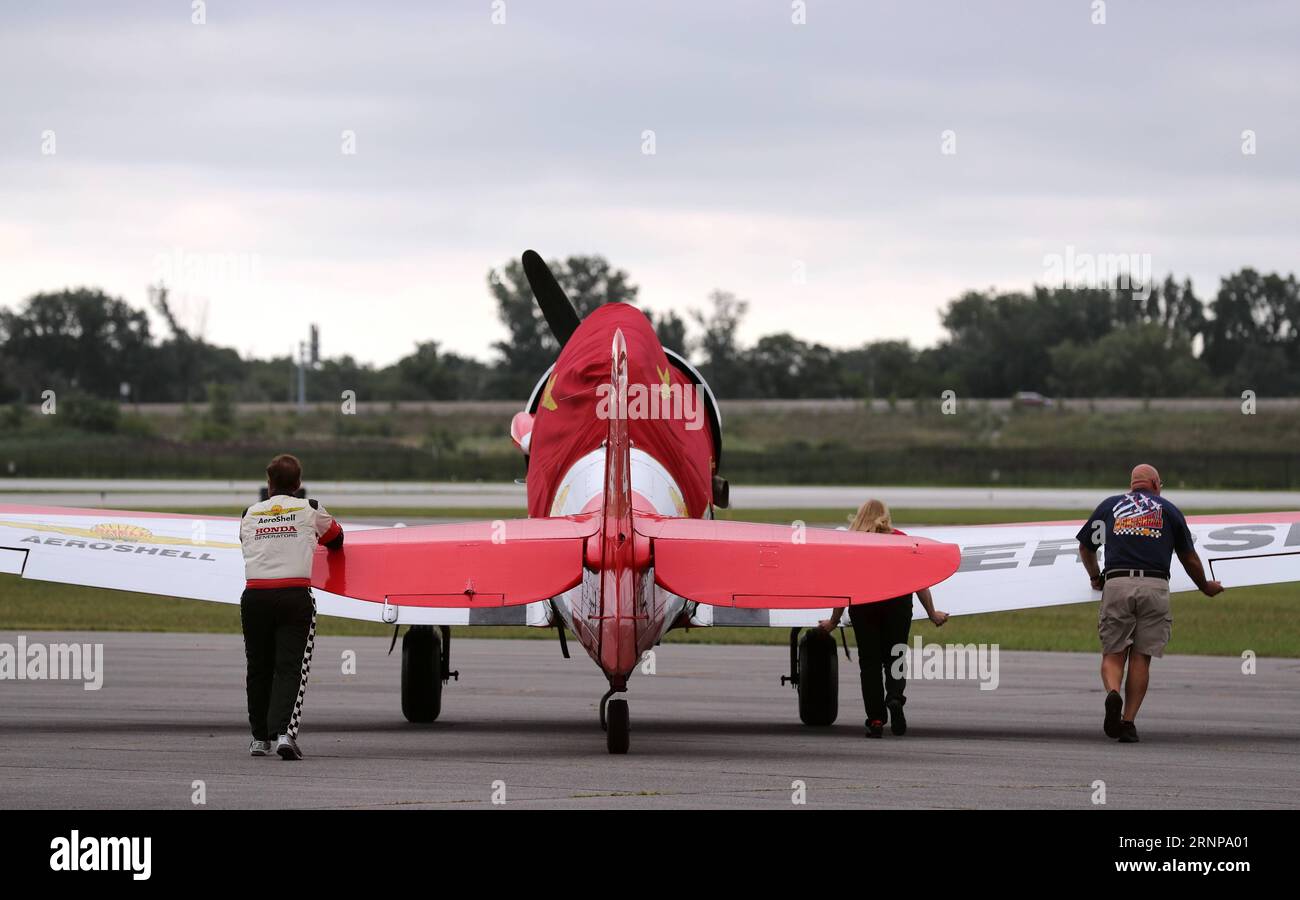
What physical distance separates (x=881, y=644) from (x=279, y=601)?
409 centimetres

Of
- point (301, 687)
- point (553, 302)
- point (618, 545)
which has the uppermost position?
point (553, 302)

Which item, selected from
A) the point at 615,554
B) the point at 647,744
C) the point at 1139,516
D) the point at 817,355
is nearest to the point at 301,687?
the point at 615,554

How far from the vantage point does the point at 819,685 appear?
1222cm

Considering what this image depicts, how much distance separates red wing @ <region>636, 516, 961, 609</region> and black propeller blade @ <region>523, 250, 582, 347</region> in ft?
16.5

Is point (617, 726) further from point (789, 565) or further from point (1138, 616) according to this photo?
point (1138, 616)

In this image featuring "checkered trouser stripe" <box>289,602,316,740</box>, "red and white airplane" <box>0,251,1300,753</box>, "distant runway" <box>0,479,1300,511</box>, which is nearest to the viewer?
"red and white airplane" <box>0,251,1300,753</box>

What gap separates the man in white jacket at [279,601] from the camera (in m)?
9.48

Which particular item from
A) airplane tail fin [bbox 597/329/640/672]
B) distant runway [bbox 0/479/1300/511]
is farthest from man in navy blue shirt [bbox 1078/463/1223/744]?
distant runway [bbox 0/479/1300/511]

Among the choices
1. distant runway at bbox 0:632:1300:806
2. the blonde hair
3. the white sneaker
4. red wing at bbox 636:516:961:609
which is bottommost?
distant runway at bbox 0:632:1300:806

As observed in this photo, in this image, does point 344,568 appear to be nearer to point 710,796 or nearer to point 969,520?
point 710,796

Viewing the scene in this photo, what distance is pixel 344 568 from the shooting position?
893 centimetres

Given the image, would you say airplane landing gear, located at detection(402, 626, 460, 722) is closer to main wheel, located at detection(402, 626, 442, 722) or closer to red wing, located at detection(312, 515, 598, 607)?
main wheel, located at detection(402, 626, 442, 722)

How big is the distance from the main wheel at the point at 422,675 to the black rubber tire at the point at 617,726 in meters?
2.45

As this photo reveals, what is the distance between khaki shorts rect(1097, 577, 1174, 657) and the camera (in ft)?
35.7
